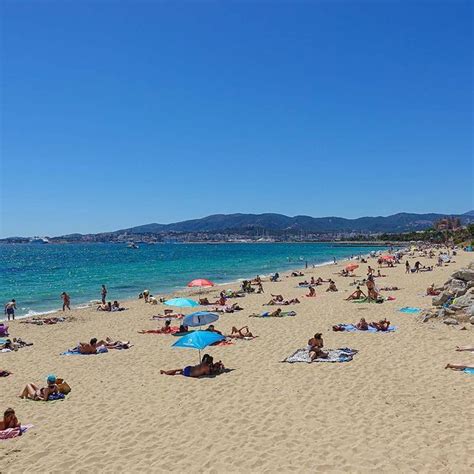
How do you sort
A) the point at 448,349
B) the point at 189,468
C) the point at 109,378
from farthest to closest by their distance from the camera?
the point at 448,349 < the point at 109,378 < the point at 189,468

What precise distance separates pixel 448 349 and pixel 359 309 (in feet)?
26.4

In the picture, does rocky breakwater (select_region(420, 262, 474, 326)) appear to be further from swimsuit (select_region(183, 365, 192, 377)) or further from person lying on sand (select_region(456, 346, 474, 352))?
swimsuit (select_region(183, 365, 192, 377))

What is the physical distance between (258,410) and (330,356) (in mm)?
3844

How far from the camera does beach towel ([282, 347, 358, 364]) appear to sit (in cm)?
1153

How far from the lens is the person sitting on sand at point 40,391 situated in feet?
31.8

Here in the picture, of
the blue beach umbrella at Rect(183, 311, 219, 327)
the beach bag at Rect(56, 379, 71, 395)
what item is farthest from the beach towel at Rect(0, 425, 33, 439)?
the blue beach umbrella at Rect(183, 311, 219, 327)

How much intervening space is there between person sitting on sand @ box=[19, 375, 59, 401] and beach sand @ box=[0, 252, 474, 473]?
191mm

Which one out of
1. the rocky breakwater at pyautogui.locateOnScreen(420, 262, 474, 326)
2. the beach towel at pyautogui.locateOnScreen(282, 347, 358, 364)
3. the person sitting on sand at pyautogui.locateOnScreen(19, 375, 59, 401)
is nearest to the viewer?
the person sitting on sand at pyautogui.locateOnScreen(19, 375, 59, 401)

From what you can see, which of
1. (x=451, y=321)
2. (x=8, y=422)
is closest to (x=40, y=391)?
(x=8, y=422)

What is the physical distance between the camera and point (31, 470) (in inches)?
255

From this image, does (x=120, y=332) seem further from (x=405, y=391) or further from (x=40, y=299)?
(x=40, y=299)

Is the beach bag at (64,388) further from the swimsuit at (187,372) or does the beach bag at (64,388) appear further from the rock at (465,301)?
the rock at (465,301)

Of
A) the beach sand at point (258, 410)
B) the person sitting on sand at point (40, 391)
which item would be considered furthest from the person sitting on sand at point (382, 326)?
the person sitting on sand at point (40, 391)

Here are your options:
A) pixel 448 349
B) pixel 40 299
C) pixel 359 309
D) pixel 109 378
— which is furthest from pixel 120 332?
pixel 40 299
